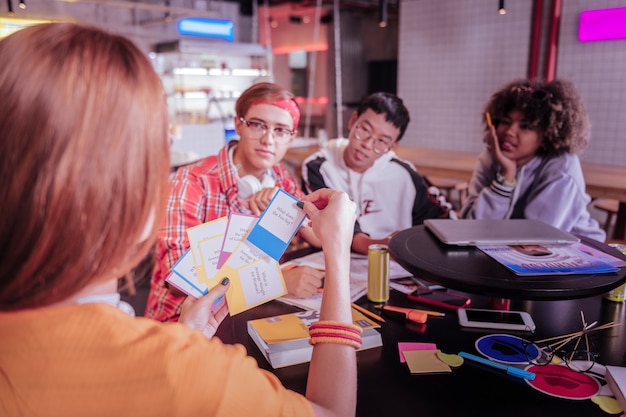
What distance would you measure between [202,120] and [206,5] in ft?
8.14

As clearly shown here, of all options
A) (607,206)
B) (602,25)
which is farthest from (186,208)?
(602,25)

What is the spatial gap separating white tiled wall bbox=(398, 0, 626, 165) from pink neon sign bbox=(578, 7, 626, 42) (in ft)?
0.21

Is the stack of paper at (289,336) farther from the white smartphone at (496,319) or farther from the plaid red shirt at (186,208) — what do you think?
the plaid red shirt at (186,208)

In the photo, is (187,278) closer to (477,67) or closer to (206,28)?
(477,67)

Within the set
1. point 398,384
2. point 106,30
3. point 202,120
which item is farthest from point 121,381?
point 202,120

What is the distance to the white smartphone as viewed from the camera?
4.71 feet

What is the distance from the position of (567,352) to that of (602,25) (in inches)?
157

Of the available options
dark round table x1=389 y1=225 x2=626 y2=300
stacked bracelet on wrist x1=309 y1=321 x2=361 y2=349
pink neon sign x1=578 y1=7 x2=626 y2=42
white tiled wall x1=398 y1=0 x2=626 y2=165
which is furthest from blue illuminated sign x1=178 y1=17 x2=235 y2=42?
stacked bracelet on wrist x1=309 y1=321 x2=361 y2=349

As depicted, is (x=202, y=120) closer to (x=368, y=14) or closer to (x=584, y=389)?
(x=368, y=14)

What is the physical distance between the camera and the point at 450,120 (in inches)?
217

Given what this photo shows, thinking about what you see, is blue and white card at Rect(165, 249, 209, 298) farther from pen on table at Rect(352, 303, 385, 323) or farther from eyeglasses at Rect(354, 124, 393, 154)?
eyeglasses at Rect(354, 124, 393, 154)

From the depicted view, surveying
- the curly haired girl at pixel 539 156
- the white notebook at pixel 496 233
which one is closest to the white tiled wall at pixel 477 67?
the curly haired girl at pixel 539 156

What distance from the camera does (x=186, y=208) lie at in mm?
1931

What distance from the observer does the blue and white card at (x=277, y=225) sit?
112 centimetres
